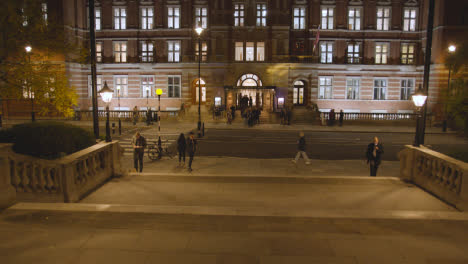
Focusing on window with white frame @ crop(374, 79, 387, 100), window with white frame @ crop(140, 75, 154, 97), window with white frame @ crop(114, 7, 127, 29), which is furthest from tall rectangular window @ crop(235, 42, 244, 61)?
Result: window with white frame @ crop(374, 79, 387, 100)

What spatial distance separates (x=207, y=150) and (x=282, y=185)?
373 inches

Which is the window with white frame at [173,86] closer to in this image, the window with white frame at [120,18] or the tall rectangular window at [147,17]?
the tall rectangular window at [147,17]

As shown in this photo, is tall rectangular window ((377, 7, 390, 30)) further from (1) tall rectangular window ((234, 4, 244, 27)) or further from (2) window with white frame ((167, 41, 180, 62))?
(2) window with white frame ((167, 41, 180, 62))

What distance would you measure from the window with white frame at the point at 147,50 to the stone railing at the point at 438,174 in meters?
34.8

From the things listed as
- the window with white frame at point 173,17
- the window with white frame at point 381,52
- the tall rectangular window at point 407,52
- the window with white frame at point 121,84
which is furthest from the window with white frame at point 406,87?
the window with white frame at point 121,84

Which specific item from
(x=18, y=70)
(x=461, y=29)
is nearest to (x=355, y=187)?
(x=18, y=70)

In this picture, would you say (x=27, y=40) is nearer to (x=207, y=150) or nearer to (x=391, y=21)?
(x=207, y=150)

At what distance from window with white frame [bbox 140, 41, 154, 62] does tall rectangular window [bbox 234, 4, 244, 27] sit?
11.0 meters

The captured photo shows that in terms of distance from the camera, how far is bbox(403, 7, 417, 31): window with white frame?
38188 millimetres

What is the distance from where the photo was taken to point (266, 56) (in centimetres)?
3741

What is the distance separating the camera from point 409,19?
38.3 metres

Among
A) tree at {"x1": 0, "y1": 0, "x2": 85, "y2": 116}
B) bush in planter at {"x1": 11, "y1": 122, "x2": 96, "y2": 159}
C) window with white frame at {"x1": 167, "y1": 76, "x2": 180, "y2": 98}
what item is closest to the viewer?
bush in planter at {"x1": 11, "y1": 122, "x2": 96, "y2": 159}

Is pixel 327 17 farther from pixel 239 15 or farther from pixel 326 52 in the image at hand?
pixel 239 15

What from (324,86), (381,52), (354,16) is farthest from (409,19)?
(324,86)
